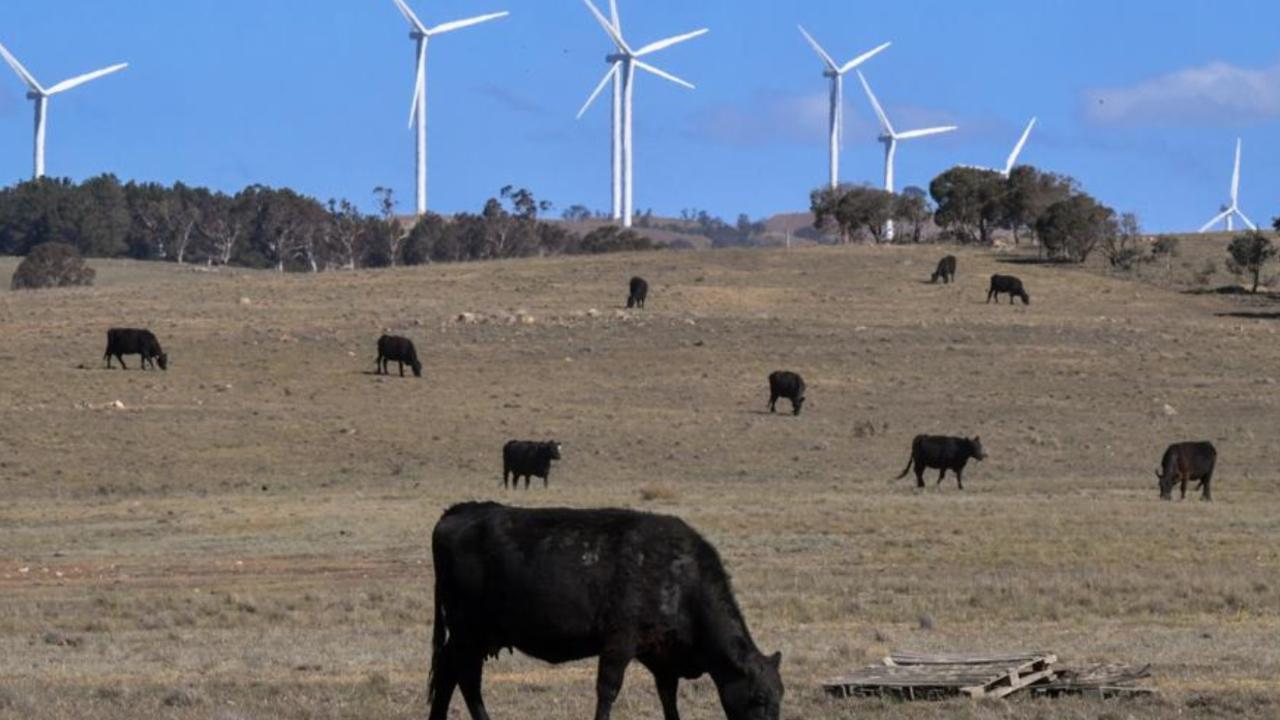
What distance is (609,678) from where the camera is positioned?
13.3 metres

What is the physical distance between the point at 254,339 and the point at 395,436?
17655 millimetres

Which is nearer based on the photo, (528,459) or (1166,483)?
(1166,483)

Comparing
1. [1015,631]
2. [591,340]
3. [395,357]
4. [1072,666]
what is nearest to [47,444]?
[395,357]

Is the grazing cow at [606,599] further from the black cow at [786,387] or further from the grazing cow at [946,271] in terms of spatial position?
the grazing cow at [946,271]

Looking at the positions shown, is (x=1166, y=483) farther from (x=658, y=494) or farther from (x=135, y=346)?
(x=135, y=346)

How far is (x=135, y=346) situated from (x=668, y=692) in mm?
48996

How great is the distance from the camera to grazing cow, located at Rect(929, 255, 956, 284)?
86.2 m

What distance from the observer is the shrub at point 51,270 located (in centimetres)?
11181

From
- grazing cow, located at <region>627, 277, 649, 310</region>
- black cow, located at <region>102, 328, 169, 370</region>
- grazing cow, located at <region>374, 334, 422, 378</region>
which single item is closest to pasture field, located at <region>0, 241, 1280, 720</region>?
grazing cow, located at <region>374, 334, 422, 378</region>

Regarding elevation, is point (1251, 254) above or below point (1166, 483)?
above

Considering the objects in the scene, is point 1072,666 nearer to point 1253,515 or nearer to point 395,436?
point 1253,515

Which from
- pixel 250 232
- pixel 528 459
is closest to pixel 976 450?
pixel 528 459

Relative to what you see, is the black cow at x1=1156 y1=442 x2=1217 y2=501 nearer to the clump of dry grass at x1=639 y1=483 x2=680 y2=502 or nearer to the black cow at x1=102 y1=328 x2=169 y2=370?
the clump of dry grass at x1=639 y1=483 x2=680 y2=502

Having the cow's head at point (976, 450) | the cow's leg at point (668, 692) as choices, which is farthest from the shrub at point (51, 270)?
the cow's leg at point (668, 692)
